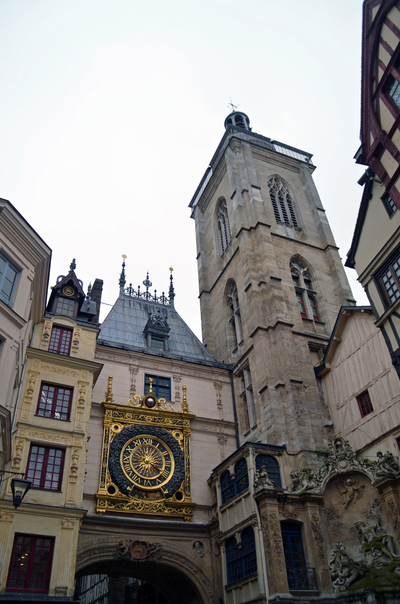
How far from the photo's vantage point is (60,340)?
22594 millimetres

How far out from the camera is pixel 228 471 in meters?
21.9

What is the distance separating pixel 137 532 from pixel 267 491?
20.9 ft

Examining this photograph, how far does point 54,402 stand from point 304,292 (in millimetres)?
16993

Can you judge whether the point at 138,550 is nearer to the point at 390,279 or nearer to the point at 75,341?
the point at 75,341

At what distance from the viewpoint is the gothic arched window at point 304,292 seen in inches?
1172

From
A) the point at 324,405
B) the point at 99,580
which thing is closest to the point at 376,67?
the point at 324,405

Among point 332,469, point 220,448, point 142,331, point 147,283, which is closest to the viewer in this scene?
point 332,469

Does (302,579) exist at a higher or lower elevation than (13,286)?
lower

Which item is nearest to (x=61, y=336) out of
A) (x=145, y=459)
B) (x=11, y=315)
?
(x=145, y=459)

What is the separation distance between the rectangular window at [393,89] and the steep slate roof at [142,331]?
16.8 meters

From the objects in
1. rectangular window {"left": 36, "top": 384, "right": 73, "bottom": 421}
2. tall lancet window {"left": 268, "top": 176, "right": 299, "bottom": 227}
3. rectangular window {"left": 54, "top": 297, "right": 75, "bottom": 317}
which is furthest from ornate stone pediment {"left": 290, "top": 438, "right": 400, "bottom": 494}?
tall lancet window {"left": 268, "top": 176, "right": 299, "bottom": 227}

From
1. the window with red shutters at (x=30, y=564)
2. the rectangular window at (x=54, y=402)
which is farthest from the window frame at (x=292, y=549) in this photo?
the rectangular window at (x=54, y=402)

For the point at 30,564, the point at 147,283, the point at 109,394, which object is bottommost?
the point at 30,564

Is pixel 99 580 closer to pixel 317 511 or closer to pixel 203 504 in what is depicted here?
pixel 203 504
